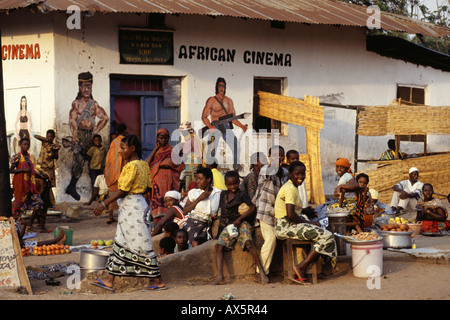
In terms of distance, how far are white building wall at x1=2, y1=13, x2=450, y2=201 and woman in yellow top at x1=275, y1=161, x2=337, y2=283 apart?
6918mm

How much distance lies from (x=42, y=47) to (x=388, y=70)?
28.3 feet

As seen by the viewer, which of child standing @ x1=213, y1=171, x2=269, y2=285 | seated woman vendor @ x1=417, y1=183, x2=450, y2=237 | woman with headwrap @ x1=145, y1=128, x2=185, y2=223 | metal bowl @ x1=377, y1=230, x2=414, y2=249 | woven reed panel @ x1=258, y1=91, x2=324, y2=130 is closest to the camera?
child standing @ x1=213, y1=171, x2=269, y2=285

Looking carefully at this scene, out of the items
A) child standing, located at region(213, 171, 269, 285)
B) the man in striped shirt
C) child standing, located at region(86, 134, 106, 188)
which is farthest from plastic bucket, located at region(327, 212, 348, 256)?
child standing, located at region(86, 134, 106, 188)

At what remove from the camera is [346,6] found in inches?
701

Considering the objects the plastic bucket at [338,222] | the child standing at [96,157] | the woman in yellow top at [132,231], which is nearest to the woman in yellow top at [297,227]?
the plastic bucket at [338,222]

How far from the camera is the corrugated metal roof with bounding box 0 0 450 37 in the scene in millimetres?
12477

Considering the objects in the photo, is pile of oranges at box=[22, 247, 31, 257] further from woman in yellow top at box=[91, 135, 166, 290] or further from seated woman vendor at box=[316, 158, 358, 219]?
seated woman vendor at box=[316, 158, 358, 219]

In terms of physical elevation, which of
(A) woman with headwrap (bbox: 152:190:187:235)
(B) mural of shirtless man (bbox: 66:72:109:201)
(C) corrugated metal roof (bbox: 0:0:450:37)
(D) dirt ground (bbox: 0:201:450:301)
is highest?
(C) corrugated metal roof (bbox: 0:0:450:37)

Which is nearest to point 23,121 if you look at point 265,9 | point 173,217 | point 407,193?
point 265,9

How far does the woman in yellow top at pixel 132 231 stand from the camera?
7223 millimetres

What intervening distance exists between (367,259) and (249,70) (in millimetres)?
8508

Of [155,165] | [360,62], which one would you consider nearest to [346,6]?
[360,62]

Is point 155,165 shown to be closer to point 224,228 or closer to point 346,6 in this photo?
point 224,228

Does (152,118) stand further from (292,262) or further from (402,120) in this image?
(292,262)
